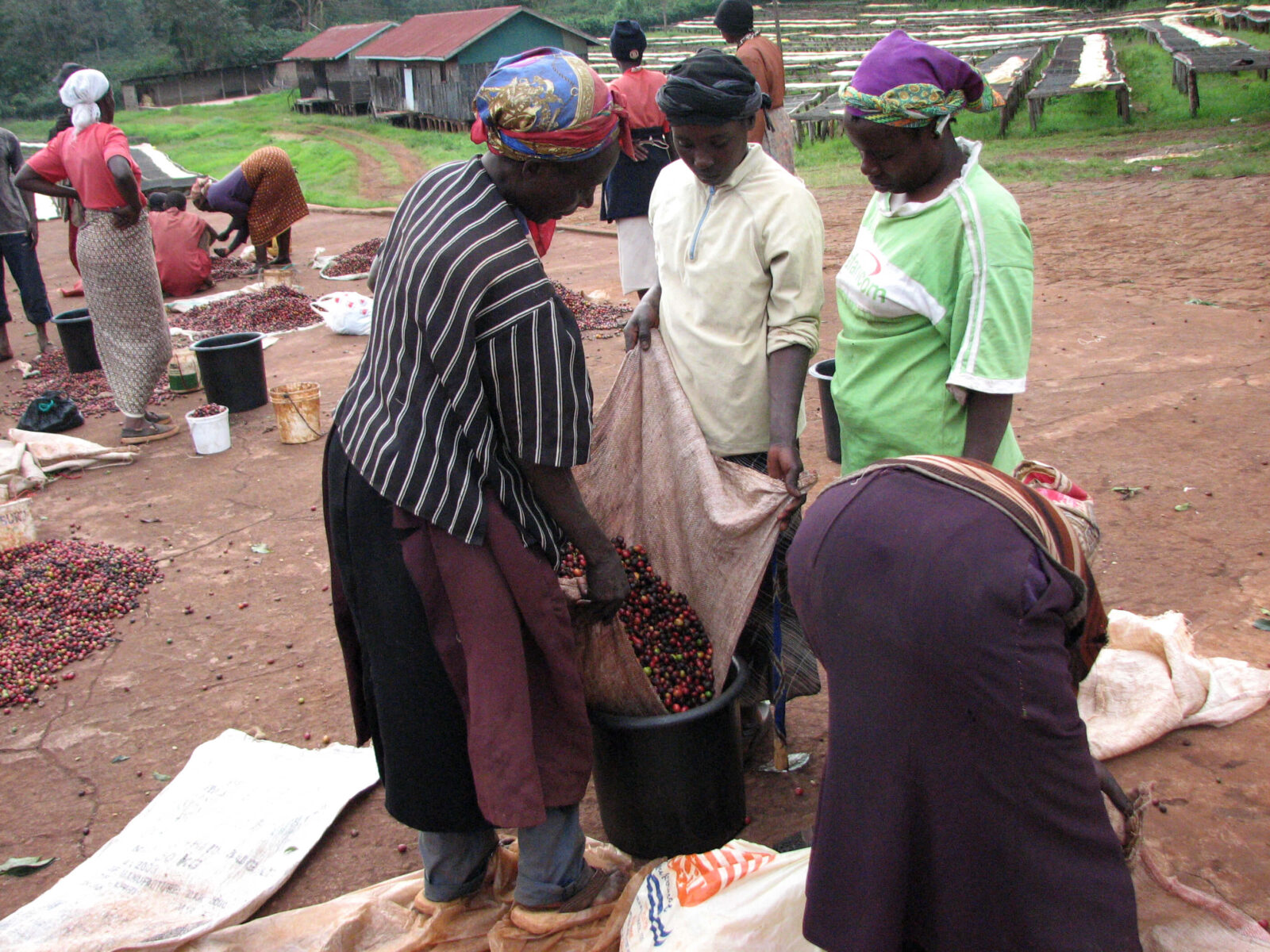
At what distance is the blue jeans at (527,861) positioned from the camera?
2199 millimetres

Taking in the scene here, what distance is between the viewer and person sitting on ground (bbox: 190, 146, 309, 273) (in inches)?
404

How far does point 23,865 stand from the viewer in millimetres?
2742

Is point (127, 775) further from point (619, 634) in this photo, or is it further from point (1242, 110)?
point (1242, 110)

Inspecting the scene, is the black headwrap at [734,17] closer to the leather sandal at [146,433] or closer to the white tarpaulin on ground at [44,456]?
the leather sandal at [146,433]

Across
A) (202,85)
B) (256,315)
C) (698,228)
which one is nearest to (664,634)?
(698,228)

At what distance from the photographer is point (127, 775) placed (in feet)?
10.2

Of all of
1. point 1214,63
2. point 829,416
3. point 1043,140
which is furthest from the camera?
point 1214,63

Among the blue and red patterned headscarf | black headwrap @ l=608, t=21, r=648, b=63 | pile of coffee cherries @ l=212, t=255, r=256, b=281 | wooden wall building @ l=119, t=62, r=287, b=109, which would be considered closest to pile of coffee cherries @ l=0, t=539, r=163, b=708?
the blue and red patterned headscarf

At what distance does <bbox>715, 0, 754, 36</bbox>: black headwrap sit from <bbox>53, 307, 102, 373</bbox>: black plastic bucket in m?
5.13

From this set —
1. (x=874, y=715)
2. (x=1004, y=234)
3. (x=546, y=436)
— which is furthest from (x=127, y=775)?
(x=1004, y=234)

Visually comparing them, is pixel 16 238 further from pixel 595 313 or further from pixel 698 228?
pixel 698 228

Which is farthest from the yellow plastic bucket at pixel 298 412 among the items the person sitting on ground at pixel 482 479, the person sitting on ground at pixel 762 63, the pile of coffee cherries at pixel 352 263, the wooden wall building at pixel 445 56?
the wooden wall building at pixel 445 56

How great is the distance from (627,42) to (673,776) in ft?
17.8

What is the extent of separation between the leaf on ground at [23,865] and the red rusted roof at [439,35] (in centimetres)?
3332
